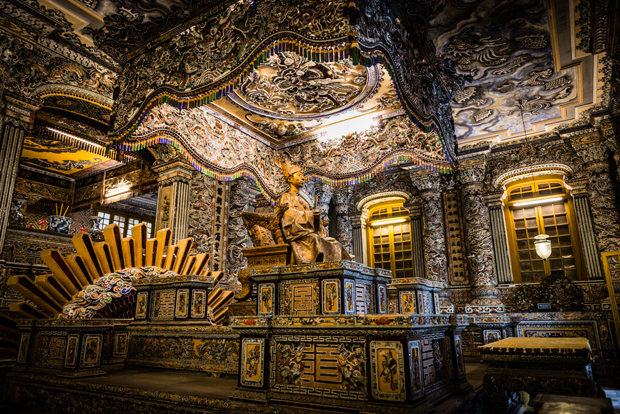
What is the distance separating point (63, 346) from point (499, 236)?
907cm

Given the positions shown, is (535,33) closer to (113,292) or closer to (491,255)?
(491,255)

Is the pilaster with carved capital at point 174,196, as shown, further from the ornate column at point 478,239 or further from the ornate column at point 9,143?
the ornate column at point 478,239

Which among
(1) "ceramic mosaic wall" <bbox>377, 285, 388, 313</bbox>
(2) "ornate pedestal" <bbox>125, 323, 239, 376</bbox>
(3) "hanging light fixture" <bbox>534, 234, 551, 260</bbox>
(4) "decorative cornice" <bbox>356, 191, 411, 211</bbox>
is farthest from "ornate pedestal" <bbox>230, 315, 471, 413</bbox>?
(4) "decorative cornice" <bbox>356, 191, 411, 211</bbox>

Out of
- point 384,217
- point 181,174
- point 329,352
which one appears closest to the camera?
point 329,352

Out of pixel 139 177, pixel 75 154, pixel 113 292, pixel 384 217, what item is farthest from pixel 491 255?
pixel 75 154

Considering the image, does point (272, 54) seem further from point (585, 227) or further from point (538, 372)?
point (585, 227)

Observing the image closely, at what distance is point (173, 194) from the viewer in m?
7.74

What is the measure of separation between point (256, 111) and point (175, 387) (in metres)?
5.25

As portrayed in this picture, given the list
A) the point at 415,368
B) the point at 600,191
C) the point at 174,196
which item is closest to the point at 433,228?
the point at 600,191

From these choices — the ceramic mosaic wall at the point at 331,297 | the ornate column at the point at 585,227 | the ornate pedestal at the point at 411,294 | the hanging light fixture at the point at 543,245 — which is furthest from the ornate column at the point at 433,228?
the ceramic mosaic wall at the point at 331,297

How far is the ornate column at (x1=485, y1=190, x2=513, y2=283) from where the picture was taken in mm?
9211

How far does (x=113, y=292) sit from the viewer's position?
5.28m

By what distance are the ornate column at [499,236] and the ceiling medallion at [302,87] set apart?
16.2ft

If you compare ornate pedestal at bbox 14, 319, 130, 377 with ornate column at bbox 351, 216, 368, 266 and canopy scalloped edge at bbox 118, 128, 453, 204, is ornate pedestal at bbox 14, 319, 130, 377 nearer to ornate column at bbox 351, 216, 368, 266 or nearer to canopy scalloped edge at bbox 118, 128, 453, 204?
canopy scalloped edge at bbox 118, 128, 453, 204
